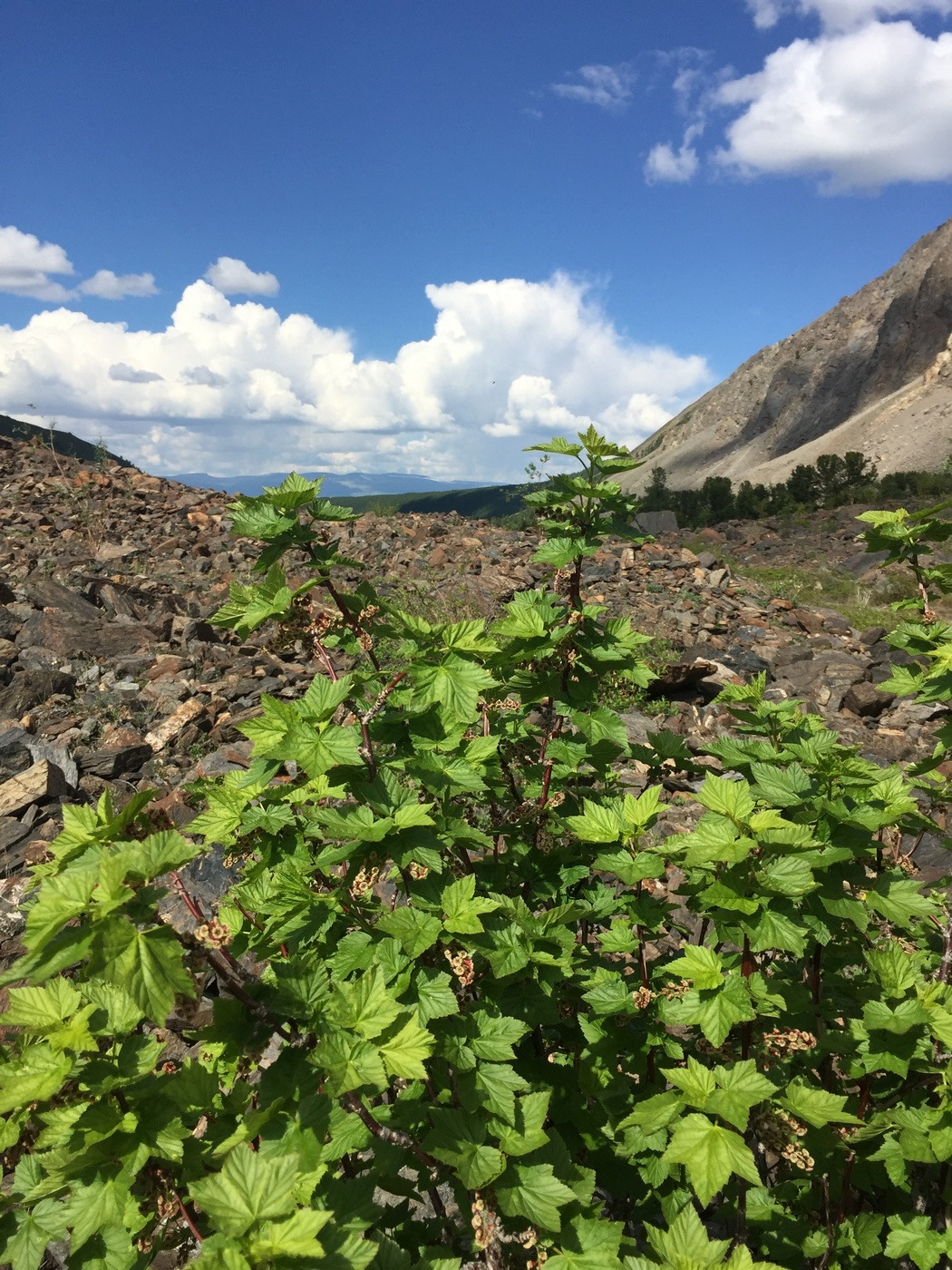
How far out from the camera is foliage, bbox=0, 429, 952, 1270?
147cm

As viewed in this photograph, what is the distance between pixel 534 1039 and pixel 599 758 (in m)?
1.06

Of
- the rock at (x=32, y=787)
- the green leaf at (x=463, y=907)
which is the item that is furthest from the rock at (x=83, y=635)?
the green leaf at (x=463, y=907)

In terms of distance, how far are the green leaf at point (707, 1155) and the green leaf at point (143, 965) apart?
1243mm

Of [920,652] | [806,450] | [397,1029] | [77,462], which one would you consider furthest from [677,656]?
[806,450]

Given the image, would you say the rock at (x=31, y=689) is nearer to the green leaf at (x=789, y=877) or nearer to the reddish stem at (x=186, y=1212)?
the reddish stem at (x=186, y=1212)

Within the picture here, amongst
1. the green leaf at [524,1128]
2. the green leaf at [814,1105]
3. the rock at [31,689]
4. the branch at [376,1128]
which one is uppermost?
the green leaf at [524,1128]

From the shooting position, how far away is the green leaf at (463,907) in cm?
175

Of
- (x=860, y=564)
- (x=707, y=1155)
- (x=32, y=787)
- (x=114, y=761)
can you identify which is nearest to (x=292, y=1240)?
(x=707, y=1155)

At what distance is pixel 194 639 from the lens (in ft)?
30.3

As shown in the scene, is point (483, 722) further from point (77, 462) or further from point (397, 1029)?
point (77, 462)

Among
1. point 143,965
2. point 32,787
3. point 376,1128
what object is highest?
point 143,965

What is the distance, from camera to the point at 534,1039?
2.59 m

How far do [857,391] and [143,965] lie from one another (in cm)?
9664

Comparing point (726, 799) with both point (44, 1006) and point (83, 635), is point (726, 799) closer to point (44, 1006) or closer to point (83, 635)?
point (44, 1006)
